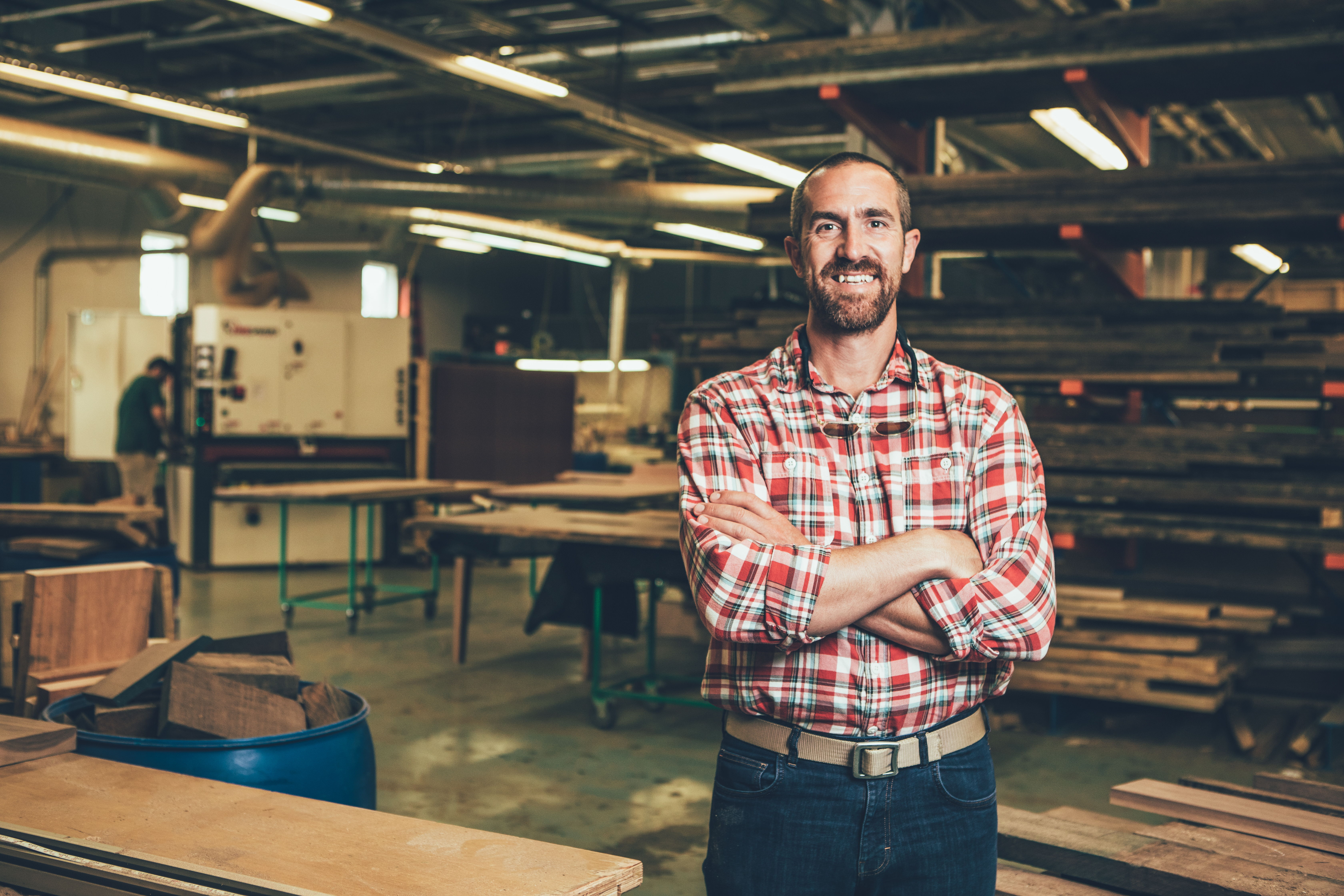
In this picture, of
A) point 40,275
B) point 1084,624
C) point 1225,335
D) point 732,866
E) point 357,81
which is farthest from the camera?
point 40,275

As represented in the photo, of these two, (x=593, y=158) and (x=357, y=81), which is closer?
(x=357, y=81)

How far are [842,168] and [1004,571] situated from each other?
0.67 m

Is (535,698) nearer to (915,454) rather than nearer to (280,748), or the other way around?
(280,748)

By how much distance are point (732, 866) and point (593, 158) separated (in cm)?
1052

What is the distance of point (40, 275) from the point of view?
1436 cm

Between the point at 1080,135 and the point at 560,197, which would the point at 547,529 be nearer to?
the point at 1080,135

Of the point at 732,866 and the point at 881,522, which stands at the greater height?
the point at 881,522

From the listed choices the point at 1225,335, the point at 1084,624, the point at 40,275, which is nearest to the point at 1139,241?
the point at 1225,335

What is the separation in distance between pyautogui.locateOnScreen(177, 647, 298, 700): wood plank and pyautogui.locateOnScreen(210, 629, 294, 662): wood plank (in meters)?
0.11

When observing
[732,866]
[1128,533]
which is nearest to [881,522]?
[732,866]

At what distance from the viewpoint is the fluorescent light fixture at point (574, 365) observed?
14.1 meters

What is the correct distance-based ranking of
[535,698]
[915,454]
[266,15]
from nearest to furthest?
[915,454] → [535,698] → [266,15]

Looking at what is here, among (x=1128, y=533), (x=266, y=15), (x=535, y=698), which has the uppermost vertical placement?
(x=266, y=15)

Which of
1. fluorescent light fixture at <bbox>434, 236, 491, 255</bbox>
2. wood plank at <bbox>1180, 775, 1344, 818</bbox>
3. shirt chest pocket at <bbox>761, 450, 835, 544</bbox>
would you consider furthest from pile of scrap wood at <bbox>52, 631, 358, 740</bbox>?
fluorescent light fixture at <bbox>434, 236, 491, 255</bbox>
